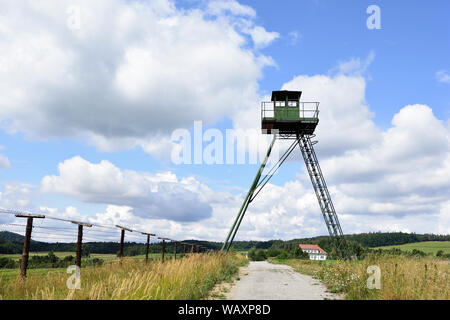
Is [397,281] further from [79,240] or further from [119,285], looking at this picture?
[79,240]

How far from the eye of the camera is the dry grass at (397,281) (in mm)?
7176

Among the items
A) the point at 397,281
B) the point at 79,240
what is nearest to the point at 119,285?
the point at 79,240

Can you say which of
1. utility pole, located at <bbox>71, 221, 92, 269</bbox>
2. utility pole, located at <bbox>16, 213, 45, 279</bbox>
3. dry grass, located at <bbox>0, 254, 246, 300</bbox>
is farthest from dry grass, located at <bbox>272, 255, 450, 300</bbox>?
utility pole, located at <bbox>16, 213, 45, 279</bbox>

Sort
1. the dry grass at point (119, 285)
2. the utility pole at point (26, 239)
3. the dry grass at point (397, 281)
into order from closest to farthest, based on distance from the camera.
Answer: the dry grass at point (119, 285) → the utility pole at point (26, 239) → the dry grass at point (397, 281)

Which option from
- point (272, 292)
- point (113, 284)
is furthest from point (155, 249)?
point (113, 284)

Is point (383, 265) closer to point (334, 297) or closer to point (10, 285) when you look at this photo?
point (334, 297)

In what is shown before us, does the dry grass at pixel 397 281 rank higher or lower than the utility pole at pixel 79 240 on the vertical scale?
lower

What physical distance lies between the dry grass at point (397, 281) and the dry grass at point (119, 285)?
4461 mm

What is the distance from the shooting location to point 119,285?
6516 mm

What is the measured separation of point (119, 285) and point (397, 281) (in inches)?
282

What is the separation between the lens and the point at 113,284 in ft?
22.0

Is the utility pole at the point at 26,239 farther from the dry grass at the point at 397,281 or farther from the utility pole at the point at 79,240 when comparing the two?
the dry grass at the point at 397,281

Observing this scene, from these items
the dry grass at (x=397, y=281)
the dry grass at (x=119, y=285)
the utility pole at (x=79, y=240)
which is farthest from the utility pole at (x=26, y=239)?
the dry grass at (x=397, y=281)

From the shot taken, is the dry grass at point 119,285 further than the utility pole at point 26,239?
No
